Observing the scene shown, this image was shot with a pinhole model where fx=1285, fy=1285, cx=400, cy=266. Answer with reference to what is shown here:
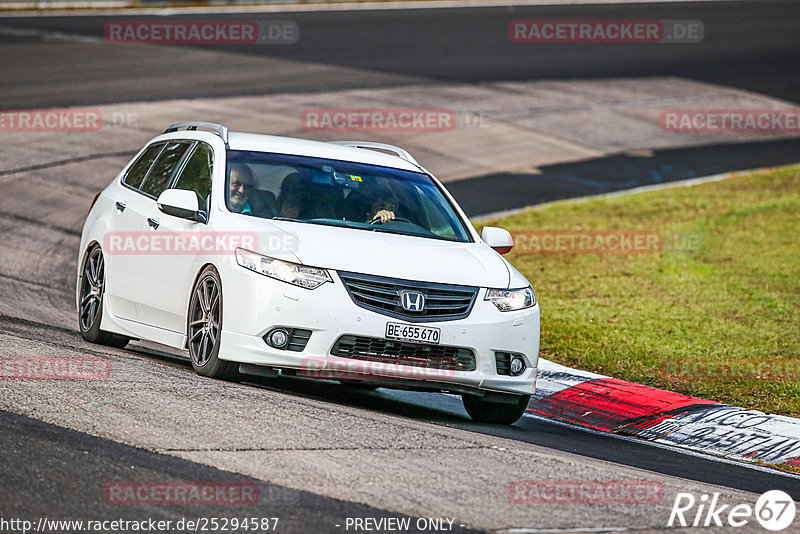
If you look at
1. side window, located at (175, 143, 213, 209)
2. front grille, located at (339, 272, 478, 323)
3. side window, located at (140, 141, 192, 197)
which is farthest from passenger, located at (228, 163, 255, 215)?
front grille, located at (339, 272, 478, 323)

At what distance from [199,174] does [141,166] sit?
1.20 metres

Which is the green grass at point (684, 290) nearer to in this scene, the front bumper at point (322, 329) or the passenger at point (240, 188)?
the front bumper at point (322, 329)

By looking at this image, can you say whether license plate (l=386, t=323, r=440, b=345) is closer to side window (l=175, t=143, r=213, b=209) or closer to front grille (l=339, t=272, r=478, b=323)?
front grille (l=339, t=272, r=478, b=323)

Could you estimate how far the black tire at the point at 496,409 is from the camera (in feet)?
29.1

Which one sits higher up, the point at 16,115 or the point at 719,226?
the point at 16,115

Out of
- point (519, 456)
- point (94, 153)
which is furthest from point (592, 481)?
point (94, 153)

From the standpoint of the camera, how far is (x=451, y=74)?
2964cm

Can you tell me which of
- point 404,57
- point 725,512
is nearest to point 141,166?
point 725,512

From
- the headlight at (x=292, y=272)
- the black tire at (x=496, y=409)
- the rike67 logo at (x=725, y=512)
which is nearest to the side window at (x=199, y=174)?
the headlight at (x=292, y=272)

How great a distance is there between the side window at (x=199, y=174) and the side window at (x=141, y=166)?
0.69 m

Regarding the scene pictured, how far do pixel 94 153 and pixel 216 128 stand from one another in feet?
36.3

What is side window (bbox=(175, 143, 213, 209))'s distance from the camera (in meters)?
Result: 9.18

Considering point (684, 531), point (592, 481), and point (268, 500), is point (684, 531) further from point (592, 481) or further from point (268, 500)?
point (268, 500)

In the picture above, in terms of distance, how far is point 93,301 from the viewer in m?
10.0
